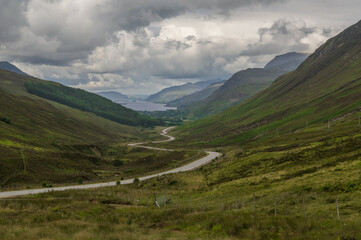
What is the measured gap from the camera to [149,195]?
2160 inches

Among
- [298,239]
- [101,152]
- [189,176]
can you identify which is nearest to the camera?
[298,239]

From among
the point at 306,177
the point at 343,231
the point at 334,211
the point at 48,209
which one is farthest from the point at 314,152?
the point at 48,209

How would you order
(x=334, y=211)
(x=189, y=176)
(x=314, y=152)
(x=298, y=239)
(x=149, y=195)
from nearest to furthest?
(x=298, y=239) → (x=334, y=211) → (x=149, y=195) → (x=314, y=152) → (x=189, y=176)

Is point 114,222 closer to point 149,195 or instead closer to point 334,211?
point 334,211

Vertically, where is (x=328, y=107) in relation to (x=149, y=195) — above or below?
above

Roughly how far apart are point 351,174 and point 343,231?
23991 mm

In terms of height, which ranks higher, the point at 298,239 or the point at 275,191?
the point at 298,239

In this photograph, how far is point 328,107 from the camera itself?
18000cm

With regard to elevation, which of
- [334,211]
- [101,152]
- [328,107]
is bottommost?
[101,152]

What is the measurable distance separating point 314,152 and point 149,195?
128ft

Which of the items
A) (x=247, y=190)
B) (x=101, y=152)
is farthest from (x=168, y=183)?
(x=101, y=152)

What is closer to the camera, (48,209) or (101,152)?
(48,209)

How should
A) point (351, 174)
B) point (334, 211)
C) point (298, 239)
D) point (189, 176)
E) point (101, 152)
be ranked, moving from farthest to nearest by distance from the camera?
1. point (101, 152)
2. point (189, 176)
3. point (351, 174)
4. point (334, 211)
5. point (298, 239)

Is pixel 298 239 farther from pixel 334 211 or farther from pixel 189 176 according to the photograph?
pixel 189 176
